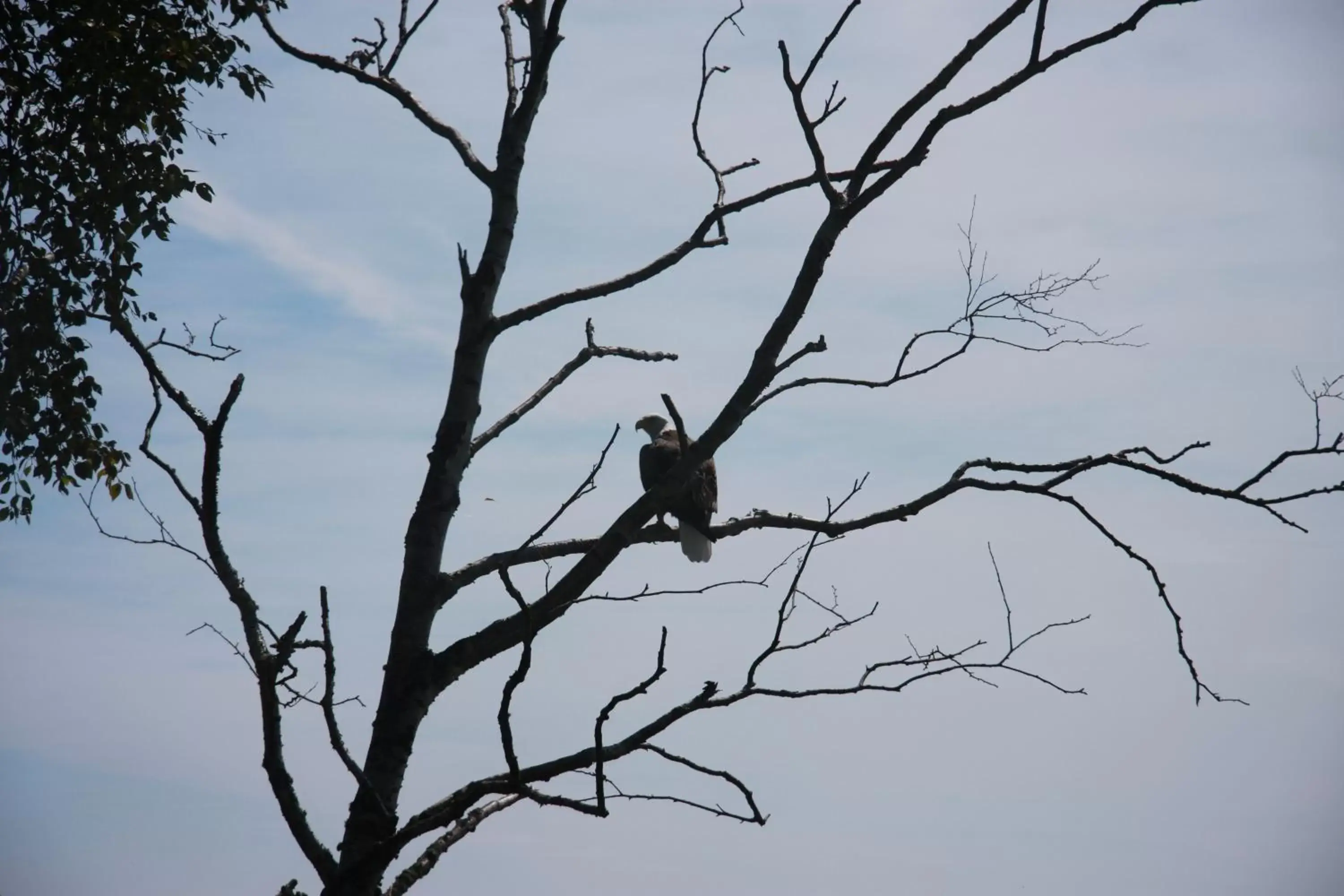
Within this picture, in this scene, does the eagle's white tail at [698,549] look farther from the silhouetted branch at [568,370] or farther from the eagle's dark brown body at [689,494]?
the silhouetted branch at [568,370]

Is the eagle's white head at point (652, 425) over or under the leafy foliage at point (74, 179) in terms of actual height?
over

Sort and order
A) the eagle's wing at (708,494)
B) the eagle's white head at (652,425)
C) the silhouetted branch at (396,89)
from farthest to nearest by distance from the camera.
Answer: the eagle's white head at (652,425), the eagle's wing at (708,494), the silhouetted branch at (396,89)

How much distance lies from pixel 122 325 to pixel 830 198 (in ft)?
6.45

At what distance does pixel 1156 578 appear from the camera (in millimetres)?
3158

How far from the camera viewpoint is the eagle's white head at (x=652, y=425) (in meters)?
9.40

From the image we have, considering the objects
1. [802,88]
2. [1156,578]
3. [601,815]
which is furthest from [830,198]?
[601,815]

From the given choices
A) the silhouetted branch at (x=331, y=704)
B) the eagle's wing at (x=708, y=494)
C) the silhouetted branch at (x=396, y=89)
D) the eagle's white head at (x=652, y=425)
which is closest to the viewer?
the silhouetted branch at (x=331, y=704)

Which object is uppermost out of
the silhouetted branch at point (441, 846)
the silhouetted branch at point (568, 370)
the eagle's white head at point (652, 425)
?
the eagle's white head at point (652, 425)

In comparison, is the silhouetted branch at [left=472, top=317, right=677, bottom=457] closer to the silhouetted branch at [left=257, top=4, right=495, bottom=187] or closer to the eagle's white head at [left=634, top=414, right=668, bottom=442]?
the silhouetted branch at [left=257, top=4, right=495, bottom=187]

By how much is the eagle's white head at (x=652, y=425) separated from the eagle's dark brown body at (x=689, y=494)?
0.46m

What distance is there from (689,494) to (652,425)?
581 centimetres

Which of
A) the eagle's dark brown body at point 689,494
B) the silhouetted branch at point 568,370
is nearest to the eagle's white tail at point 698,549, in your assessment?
the eagle's dark brown body at point 689,494

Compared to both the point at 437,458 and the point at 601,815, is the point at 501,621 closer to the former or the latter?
the point at 437,458

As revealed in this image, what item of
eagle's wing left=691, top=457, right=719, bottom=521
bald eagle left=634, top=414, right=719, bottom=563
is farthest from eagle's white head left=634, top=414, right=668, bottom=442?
eagle's wing left=691, top=457, right=719, bottom=521
